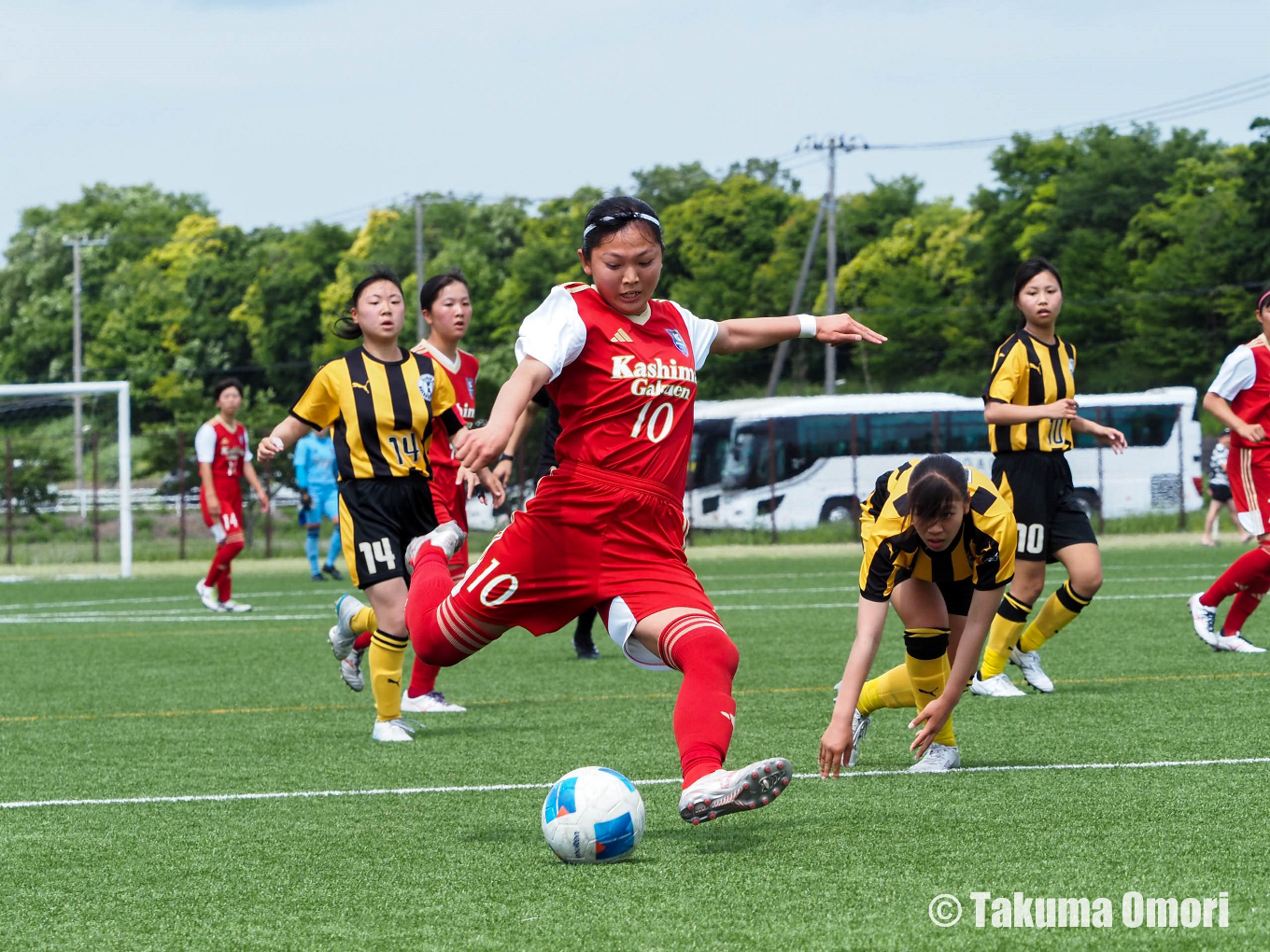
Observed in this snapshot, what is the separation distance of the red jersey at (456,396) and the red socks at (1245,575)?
456 centimetres

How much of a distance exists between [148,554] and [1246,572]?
22.7m

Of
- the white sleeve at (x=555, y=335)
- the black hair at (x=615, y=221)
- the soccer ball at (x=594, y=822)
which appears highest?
the black hair at (x=615, y=221)

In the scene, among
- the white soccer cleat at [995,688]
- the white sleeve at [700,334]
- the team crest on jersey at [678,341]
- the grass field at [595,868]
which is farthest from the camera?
the white soccer cleat at [995,688]

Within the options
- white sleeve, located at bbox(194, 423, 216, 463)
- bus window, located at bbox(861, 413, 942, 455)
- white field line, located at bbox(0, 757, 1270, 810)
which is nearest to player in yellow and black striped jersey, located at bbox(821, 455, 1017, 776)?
A: white field line, located at bbox(0, 757, 1270, 810)

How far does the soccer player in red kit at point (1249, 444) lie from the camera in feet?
30.0

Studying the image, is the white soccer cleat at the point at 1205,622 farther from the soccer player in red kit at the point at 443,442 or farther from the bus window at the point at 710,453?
the bus window at the point at 710,453

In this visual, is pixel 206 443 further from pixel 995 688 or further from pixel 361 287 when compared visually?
pixel 995 688

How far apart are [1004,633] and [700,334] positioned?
140 inches

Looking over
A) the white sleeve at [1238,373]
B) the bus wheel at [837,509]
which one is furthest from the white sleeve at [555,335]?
the bus wheel at [837,509]

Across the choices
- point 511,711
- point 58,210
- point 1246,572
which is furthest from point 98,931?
point 58,210

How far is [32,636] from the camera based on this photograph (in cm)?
1353

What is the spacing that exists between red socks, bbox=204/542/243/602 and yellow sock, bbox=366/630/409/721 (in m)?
8.27

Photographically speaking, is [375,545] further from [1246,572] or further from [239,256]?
[239,256]

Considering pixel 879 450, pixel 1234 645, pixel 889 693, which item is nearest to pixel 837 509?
pixel 879 450
